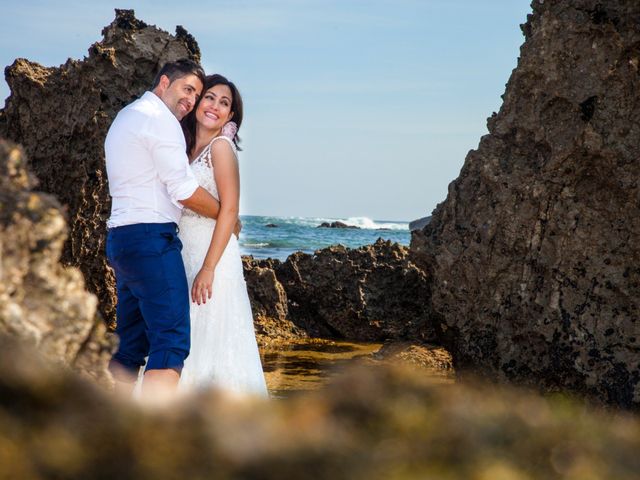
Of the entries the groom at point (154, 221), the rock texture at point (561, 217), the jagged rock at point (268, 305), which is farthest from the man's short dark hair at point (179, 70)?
the jagged rock at point (268, 305)

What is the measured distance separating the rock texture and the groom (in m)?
2.39

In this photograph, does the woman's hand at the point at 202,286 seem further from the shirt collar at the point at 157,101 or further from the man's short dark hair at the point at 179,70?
the man's short dark hair at the point at 179,70

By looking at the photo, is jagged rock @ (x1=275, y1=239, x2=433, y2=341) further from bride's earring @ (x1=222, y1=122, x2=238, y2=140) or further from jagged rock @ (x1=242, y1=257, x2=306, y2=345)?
bride's earring @ (x1=222, y1=122, x2=238, y2=140)

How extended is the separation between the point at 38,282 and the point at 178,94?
340 cm

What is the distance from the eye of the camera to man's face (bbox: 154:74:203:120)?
5.22m

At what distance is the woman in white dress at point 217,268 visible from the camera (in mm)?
5281

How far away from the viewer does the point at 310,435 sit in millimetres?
1473

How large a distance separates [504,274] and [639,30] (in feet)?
6.22

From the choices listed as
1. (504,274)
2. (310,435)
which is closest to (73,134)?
(504,274)

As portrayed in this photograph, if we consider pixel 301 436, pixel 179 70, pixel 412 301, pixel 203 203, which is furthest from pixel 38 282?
pixel 412 301

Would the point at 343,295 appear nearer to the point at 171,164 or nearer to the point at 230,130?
the point at 230,130

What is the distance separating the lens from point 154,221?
194 inches

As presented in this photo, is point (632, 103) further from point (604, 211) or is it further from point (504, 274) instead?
point (504, 274)

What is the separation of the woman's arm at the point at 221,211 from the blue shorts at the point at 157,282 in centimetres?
28
